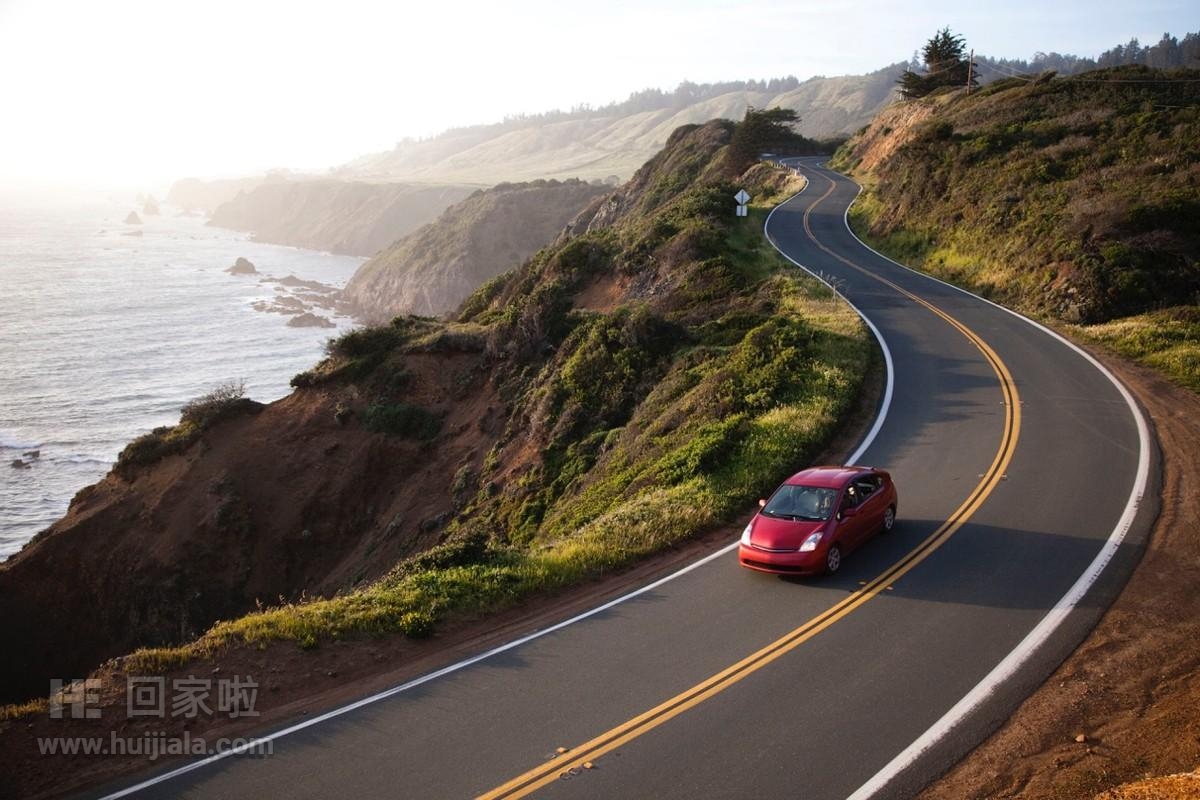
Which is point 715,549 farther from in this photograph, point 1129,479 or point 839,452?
point 1129,479

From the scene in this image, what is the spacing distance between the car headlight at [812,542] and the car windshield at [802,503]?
33 centimetres

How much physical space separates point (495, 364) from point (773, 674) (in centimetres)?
2431

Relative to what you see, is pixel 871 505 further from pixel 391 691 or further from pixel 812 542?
pixel 391 691

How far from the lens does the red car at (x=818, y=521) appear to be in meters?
11.5

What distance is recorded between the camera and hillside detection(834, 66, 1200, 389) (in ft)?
85.8

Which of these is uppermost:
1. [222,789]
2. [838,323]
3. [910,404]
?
[838,323]

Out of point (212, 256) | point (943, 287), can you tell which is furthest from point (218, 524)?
point (212, 256)

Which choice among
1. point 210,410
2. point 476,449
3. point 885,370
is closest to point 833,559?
point 885,370

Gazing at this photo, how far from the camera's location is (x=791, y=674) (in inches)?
360

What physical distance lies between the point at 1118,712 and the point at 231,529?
27.8 metres

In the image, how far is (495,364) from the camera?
3216 centimetres

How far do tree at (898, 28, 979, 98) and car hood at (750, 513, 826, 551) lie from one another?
68.2 meters

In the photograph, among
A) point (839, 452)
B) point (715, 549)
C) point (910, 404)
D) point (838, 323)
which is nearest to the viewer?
point (715, 549)

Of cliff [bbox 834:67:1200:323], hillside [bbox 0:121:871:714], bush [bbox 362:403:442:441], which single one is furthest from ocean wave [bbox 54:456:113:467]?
cliff [bbox 834:67:1200:323]
